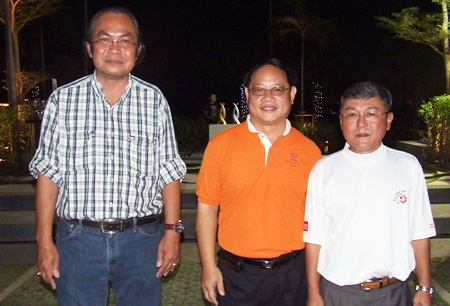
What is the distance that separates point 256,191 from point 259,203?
0.06m

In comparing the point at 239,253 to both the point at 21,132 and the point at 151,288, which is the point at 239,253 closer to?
the point at 151,288

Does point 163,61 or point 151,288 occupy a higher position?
point 163,61

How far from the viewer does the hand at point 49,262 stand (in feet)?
8.56

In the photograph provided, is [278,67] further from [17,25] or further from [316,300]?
[17,25]

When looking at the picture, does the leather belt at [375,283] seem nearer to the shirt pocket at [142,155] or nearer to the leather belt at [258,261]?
the leather belt at [258,261]

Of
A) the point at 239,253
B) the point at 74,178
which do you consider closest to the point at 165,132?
the point at 74,178

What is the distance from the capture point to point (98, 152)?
8.56 ft

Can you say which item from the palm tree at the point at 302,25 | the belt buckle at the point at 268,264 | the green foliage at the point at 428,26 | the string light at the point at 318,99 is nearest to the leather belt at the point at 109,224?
the belt buckle at the point at 268,264

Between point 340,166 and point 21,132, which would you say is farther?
point 21,132

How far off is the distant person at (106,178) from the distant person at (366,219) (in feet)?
2.54

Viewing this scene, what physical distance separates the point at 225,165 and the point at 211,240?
1.36 feet

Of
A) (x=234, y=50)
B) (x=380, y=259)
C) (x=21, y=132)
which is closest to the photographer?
(x=380, y=259)

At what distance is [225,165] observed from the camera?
2.71 meters

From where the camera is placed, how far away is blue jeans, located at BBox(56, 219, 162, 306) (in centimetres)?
261
